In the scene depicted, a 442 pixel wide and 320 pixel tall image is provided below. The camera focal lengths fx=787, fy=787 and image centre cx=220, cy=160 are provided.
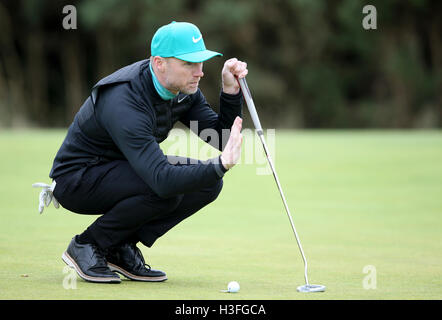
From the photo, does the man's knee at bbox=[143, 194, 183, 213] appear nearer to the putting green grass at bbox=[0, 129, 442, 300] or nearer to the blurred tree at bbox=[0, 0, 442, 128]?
the putting green grass at bbox=[0, 129, 442, 300]

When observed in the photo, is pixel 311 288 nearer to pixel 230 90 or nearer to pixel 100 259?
pixel 100 259

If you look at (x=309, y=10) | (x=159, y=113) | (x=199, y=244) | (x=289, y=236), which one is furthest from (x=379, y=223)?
(x=309, y=10)

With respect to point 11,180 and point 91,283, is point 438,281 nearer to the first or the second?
point 91,283

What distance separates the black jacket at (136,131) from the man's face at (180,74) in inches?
4.9

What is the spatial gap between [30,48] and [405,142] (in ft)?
71.8

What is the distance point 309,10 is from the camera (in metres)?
34.7

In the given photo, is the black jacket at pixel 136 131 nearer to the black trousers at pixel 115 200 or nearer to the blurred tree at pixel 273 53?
the black trousers at pixel 115 200

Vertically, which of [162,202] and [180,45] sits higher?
[180,45]

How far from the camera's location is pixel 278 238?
7234mm

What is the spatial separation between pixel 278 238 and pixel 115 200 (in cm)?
261

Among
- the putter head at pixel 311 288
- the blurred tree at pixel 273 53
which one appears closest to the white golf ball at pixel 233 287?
the putter head at pixel 311 288

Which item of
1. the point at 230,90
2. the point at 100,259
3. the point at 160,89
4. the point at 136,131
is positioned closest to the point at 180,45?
the point at 160,89

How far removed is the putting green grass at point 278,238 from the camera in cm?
473

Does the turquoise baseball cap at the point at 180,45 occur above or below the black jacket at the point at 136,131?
above
